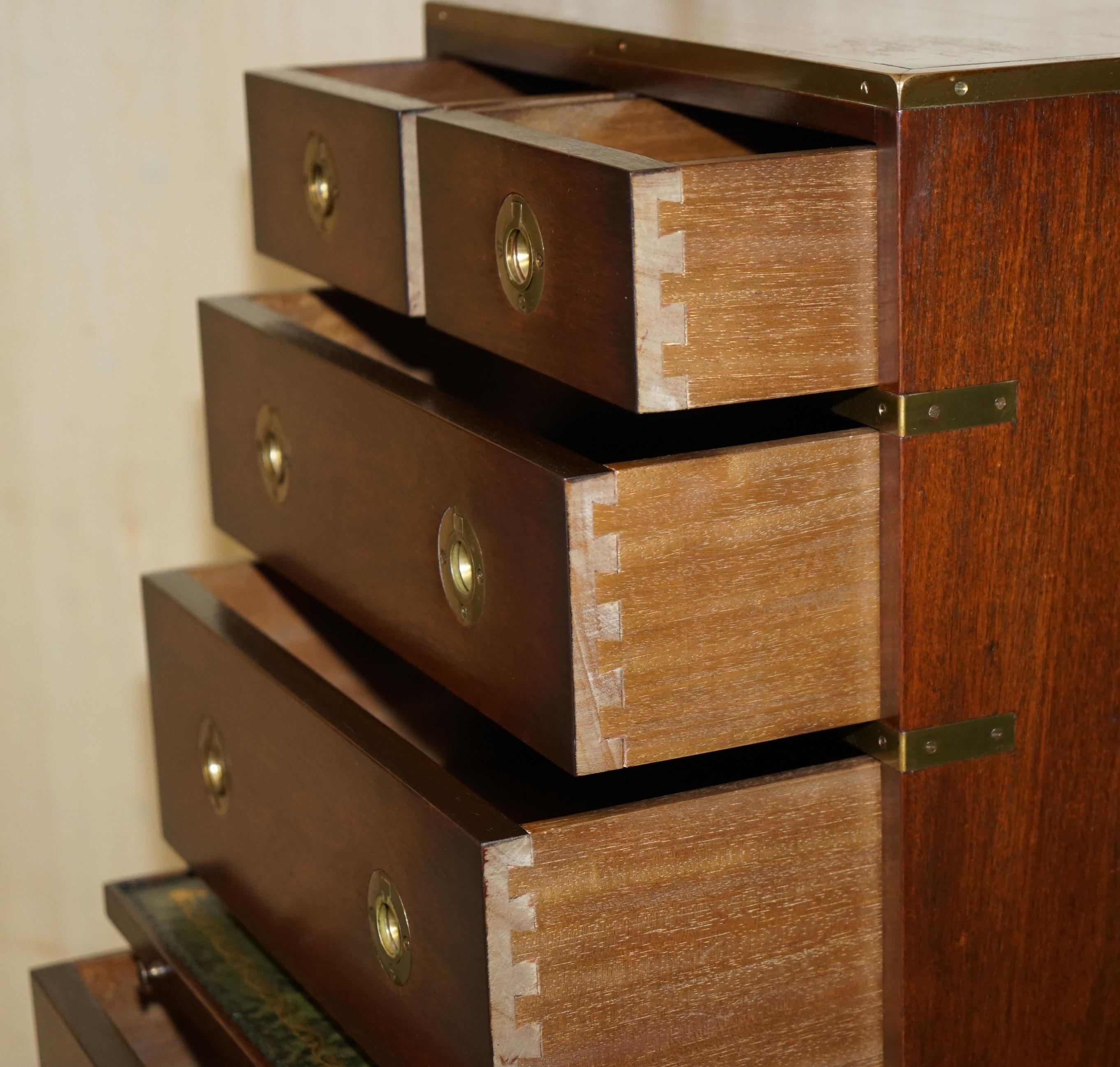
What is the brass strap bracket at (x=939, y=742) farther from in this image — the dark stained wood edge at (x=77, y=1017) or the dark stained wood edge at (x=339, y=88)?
the dark stained wood edge at (x=77, y=1017)

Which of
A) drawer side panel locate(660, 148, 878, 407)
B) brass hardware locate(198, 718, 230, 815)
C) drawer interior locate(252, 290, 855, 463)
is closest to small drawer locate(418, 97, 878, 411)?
drawer side panel locate(660, 148, 878, 407)

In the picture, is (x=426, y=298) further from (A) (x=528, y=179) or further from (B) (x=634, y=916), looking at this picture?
(B) (x=634, y=916)

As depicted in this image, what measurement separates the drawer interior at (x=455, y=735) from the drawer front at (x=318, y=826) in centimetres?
4

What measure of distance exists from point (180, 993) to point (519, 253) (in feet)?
1.67

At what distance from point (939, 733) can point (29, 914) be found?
42.0 inches

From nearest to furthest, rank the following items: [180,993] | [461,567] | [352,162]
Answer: [461,567] < [352,162] < [180,993]

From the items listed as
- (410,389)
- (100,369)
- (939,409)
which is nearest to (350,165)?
(410,389)

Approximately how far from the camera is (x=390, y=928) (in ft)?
2.68

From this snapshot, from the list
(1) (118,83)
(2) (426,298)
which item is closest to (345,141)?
(2) (426,298)

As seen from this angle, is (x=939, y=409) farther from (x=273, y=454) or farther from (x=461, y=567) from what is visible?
(x=273, y=454)

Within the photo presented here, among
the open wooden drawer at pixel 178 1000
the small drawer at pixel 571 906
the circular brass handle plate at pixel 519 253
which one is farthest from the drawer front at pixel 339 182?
the open wooden drawer at pixel 178 1000

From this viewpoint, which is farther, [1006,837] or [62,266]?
[62,266]

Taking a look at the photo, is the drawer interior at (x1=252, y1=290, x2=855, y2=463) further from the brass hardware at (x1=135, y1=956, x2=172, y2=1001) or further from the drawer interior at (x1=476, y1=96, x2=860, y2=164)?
the brass hardware at (x1=135, y1=956, x2=172, y2=1001)

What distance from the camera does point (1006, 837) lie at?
0.76 meters
